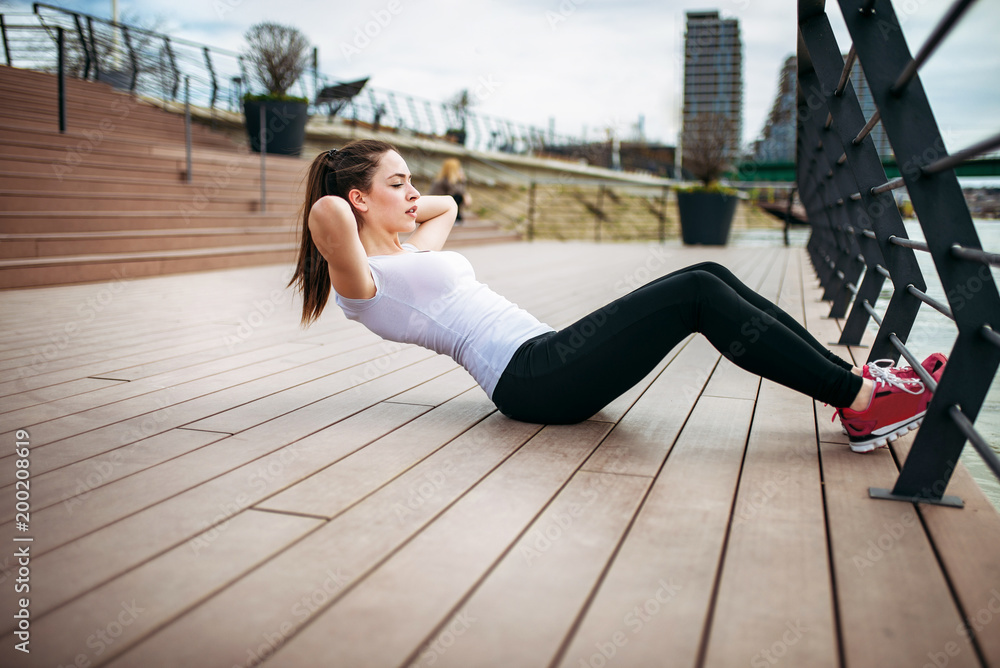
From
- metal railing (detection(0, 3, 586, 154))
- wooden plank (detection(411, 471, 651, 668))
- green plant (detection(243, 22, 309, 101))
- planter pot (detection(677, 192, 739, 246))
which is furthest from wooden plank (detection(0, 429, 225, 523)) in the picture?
green plant (detection(243, 22, 309, 101))

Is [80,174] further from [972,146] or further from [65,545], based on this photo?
[972,146]

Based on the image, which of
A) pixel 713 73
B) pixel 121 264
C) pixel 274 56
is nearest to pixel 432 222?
pixel 121 264

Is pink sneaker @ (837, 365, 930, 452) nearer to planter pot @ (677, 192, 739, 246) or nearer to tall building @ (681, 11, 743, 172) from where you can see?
planter pot @ (677, 192, 739, 246)

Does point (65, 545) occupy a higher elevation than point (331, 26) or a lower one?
lower

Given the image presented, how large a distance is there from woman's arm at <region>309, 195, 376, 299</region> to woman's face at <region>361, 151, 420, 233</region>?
6.6 inches

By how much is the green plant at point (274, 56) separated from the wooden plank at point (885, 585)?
32.1ft

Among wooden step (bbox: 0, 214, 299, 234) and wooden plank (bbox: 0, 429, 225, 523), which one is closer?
wooden plank (bbox: 0, 429, 225, 523)

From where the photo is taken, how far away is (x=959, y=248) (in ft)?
4.11

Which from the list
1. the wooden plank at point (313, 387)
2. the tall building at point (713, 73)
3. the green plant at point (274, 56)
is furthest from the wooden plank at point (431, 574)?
the tall building at point (713, 73)

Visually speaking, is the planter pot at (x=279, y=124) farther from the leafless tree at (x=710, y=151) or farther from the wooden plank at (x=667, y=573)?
the wooden plank at (x=667, y=573)

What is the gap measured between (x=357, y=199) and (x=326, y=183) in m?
0.10

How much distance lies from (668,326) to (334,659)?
1.03 metres

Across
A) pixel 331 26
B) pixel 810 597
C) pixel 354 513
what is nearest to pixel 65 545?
pixel 354 513

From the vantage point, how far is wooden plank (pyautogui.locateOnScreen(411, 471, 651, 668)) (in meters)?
0.87
